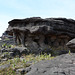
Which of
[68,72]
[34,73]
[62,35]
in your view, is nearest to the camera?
[68,72]

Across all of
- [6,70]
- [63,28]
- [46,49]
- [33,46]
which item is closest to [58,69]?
[6,70]

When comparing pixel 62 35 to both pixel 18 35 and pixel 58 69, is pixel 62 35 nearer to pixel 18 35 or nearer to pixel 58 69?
pixel 18 35

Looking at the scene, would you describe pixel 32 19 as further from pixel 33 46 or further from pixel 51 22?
pixel 33 46

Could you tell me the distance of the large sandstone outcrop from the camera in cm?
1954

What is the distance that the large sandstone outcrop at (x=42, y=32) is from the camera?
1954 cm

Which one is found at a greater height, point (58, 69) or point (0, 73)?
point (58, 69)

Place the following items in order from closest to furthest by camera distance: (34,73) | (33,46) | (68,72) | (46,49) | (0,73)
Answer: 1. (68,72)
2. (34,73)
3. (0,73)
4. (46,49)
5. (33,46)

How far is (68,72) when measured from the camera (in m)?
5.52

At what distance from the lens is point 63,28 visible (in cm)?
2117

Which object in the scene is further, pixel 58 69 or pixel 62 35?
pixel 62 35

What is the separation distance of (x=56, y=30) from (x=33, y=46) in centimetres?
514

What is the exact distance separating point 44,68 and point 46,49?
1248 centimetres

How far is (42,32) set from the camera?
63.2 ft

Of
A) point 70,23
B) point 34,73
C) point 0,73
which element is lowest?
point 0,73
